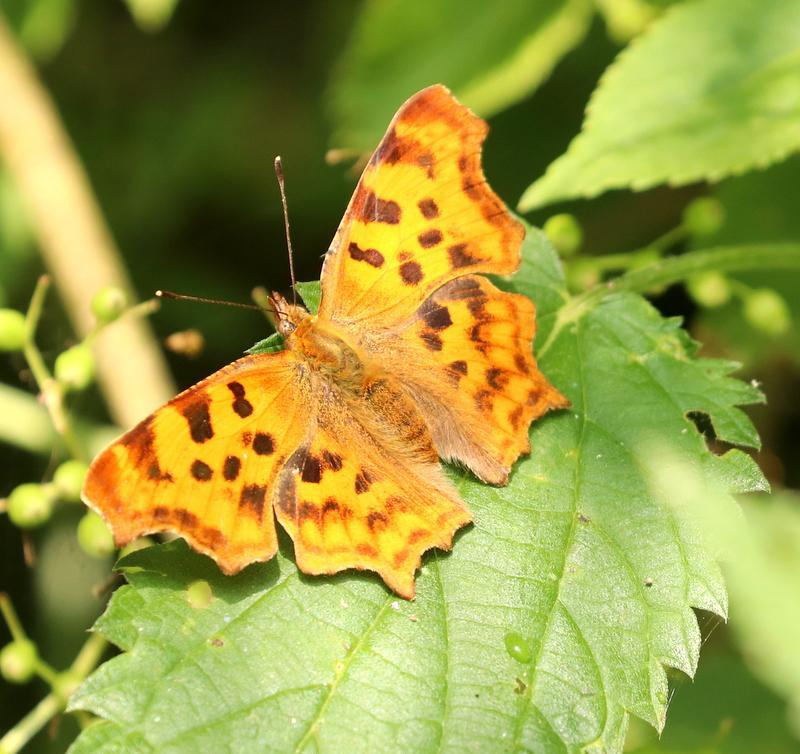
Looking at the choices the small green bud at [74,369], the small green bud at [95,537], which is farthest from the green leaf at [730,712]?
the small green bud at [74,369]

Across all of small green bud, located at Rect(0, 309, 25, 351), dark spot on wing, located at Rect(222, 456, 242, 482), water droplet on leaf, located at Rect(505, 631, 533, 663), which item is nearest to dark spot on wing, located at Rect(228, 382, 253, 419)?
dark spot on wing, located at Rect(222, 456, 242, 482)

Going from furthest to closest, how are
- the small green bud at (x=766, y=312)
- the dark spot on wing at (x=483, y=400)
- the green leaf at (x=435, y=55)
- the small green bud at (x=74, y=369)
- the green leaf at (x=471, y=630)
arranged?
the green leaf at (x=435, y=55)
the small green bud at (x=766, y=312)
the small green bud at (x=74, y=369)
the dark spot on wing at (x=483, y=400)
the green leaf at (x=471, y=630)

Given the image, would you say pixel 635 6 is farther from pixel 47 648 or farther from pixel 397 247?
pixel 47 648

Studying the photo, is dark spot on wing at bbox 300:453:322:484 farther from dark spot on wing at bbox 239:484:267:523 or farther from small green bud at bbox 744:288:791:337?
small green bud at bbox 744:288:791:337

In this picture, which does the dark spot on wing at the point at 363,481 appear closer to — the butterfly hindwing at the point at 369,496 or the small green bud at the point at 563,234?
the butterfly hindwing at the point at 369,496

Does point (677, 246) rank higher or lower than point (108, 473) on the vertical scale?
higher

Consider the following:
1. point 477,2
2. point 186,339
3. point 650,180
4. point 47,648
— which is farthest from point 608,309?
point 47,648
